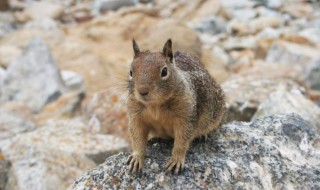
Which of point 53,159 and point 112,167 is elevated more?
point 112,167

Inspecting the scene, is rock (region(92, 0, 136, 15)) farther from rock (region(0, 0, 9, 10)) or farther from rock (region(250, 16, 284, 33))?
rock (region(250, 16, 284, 33))

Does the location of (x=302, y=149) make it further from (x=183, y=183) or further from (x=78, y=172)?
(x=78, y=172)

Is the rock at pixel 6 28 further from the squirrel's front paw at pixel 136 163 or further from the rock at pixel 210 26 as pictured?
the squirrel's front paw at pixel 136 163

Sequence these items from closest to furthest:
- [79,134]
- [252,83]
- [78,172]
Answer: [78,172] → [79,134] → [252,83]

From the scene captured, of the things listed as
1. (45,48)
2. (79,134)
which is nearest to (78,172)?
(79,134)

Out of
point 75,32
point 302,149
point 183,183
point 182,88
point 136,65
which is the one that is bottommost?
point 75,32

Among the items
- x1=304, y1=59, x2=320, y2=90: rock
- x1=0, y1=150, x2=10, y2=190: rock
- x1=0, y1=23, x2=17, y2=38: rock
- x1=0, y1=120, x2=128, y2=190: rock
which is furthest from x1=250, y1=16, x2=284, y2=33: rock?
x1=0, y1=150, x2=10, y2=190: rock

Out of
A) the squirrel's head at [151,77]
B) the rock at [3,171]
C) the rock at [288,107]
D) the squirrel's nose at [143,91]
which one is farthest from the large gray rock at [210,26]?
the squirrel's nose at [143,91]
